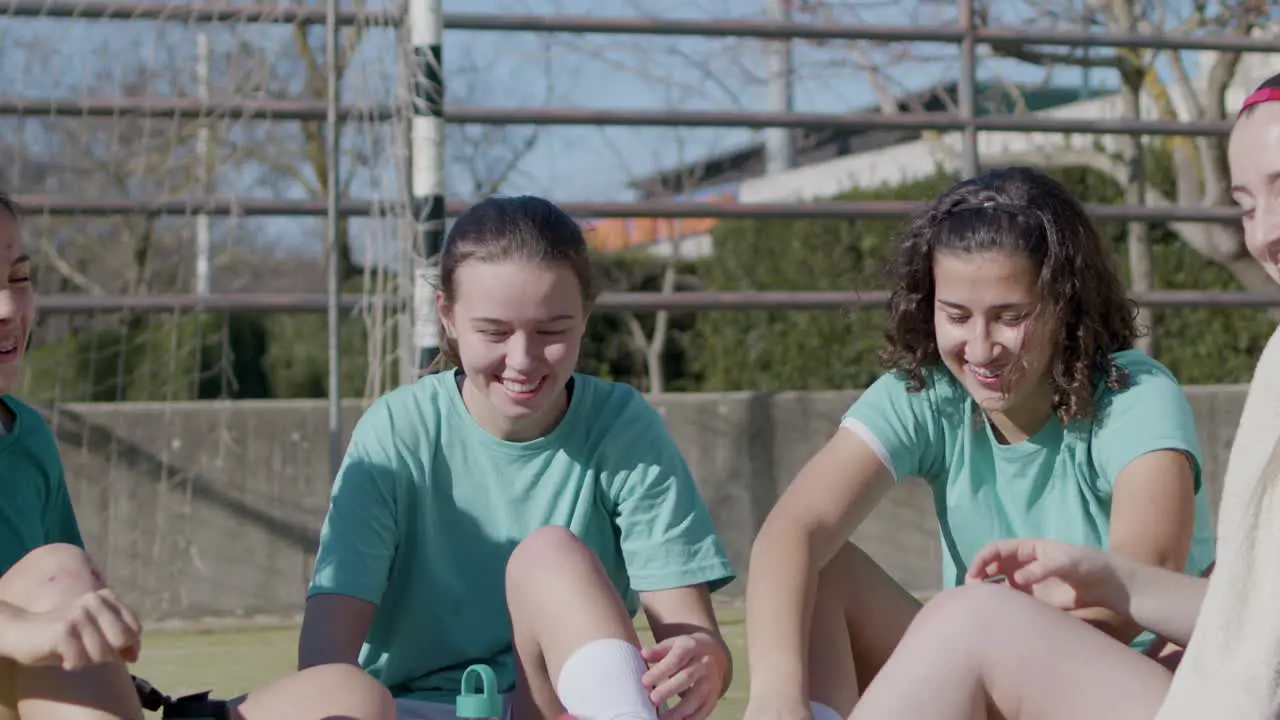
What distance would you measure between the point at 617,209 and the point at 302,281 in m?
11.1

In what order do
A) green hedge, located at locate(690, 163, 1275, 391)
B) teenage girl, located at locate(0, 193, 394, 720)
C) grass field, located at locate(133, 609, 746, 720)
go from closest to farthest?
1. teenage girl, located at locate(0, 193, 394, 720)
2. grass field, located at locate(133, 609, 746, 720)
3. green hedge, located at locate(690, 163, 1275, 391)

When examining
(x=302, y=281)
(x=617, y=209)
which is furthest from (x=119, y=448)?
(x=302, y=281)

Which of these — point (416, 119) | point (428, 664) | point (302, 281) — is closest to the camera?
point (428, 664)

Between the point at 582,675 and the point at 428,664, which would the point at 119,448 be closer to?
the point at 428,664

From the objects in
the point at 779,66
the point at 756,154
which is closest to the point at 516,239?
the point at 779,66

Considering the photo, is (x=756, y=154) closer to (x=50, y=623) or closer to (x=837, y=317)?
(x=837, y=317)

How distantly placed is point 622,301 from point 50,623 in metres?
2.98

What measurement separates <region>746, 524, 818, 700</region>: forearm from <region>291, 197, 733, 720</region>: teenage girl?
91 mm

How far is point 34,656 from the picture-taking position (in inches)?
70.4

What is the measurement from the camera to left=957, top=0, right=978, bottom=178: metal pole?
16.4 feet

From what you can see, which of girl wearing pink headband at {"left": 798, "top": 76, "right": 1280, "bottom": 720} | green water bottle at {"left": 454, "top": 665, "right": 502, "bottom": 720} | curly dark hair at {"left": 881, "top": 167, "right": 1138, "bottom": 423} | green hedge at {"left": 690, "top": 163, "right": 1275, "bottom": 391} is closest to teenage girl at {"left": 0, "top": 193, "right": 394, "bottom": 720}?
green water bottle at {"left": 454, "top": 665, "right": 502, "bottom": 720}

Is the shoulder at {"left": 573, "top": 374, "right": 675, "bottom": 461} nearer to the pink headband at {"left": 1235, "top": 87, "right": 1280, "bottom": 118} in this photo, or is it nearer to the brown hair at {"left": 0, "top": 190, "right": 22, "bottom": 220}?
the brown hair at {"left": 0, "top": 190, "right": 22, "bottom": 220}

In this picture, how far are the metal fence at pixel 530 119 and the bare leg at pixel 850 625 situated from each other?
1581 millimetres

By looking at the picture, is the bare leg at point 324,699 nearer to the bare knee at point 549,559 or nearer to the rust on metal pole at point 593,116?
the bare knee at point 549,559
